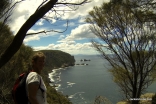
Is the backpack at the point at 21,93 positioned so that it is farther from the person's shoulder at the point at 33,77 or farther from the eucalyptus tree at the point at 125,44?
the eucalyptus tree at the point at 125,44

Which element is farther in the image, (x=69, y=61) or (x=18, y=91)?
(x=69, y=61)

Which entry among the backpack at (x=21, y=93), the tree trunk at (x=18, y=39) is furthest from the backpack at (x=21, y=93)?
the tree trunk at (x=18, y=39)

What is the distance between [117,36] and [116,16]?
0.83 meters

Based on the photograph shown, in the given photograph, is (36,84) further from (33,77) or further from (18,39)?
(18,39)

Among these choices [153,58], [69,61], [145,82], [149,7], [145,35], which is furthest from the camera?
[69,61]

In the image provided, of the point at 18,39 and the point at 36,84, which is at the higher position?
the point at 18,39

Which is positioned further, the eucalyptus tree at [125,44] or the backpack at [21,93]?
the eucalyptus tree at [125,44]

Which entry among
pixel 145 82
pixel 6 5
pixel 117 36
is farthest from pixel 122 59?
pixel 6 5

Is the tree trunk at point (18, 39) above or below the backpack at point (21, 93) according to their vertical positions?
above

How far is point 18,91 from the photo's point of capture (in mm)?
1861

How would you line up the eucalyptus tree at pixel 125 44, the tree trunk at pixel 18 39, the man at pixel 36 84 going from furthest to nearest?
the eucalyptus tree at pixel 125 44 < the tree trunk at pixel 18 39 < the man at pixel 36 84

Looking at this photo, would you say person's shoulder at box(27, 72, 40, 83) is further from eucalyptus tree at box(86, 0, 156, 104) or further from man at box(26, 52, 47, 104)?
eucalyptus tree at box(86, 0, 156, 104)

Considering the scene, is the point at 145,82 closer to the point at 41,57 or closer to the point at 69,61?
the point at 41,57

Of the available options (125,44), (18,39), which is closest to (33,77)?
(18,39)
